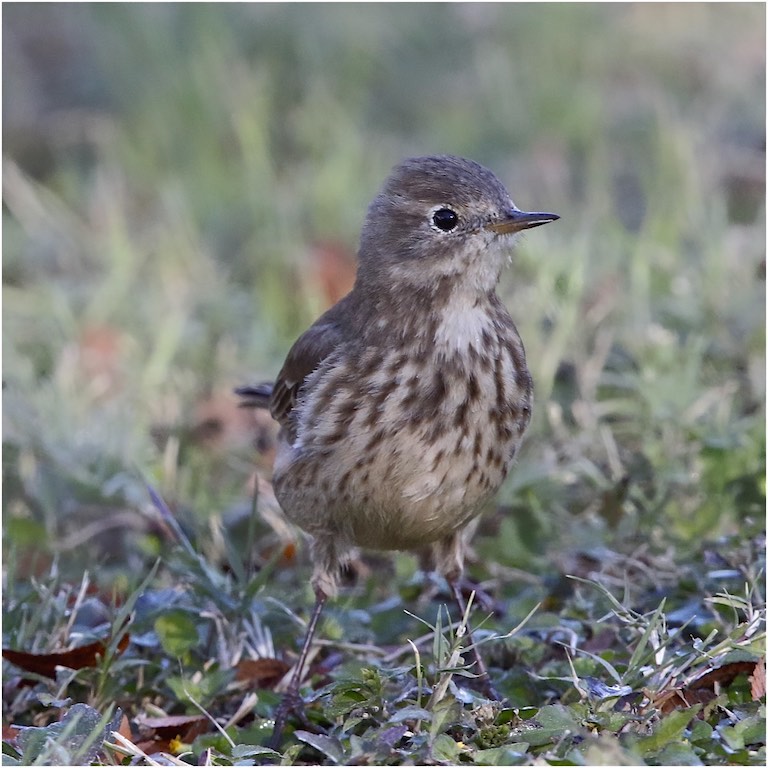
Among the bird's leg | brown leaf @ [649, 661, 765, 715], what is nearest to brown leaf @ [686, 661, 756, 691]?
brown leaf @ [649, 661, 765, 715]

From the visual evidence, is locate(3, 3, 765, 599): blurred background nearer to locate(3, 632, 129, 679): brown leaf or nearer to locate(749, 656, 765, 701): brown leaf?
locate(3, 632, 129, 679): brown leaf

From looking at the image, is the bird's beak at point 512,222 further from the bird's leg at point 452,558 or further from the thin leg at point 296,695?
the thin leg at point 296,695

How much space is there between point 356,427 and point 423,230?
0.68 metres

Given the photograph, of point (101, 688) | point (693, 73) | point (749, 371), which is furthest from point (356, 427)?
point (693, 73)

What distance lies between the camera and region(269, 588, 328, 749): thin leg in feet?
12.8

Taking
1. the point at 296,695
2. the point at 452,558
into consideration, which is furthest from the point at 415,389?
the point at 296,695

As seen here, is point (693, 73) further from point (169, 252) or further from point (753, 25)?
point (169, 252)

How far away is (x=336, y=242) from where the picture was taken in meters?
7.66

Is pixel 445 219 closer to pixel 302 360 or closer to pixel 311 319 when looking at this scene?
pixel 302 360

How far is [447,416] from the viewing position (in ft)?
13.6

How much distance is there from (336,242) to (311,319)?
0.88 metres

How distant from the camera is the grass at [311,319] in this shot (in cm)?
371

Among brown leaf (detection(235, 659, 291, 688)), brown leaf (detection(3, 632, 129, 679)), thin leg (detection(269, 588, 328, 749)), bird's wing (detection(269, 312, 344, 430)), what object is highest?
bird's wing (detection(269, 312, 344, 430))

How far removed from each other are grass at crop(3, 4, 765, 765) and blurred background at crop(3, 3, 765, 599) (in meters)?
0.02
